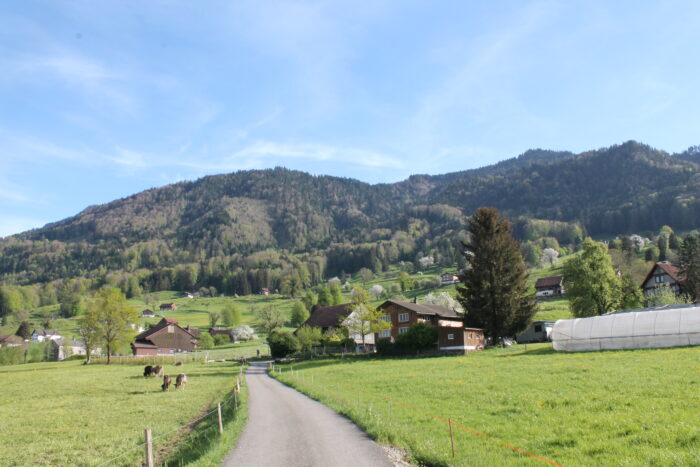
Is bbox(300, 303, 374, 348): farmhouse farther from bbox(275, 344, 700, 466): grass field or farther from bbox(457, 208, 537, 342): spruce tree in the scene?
bbox(275, 344, 700, 466): grass field

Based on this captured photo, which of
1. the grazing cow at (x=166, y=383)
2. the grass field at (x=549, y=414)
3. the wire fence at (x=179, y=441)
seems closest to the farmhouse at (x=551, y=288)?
the grass field at (x=549, y=414)

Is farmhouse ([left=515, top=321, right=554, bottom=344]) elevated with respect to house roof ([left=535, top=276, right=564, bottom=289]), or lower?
lower

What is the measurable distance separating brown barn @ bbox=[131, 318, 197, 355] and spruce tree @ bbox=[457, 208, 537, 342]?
262ft

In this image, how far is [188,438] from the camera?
19.9 metres

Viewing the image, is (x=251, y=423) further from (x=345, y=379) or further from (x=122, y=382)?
(x=122, y=382)

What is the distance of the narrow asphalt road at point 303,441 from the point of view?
1381 centimetres

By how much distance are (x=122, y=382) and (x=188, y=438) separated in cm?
3124

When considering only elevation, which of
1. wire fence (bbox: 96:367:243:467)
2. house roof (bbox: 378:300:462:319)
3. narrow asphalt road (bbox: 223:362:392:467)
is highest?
house roof (bbox: 378:300:462:319)

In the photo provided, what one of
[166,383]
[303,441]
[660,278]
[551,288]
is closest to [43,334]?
[166,383]

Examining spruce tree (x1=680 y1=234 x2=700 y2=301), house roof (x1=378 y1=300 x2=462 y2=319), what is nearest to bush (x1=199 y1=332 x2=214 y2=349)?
house roof (x1=378 y1=300 x2=462 y2=319)

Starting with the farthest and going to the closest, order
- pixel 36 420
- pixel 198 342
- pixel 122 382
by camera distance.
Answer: pixel 198 342 → pixel 122 382 → pixel 36 420

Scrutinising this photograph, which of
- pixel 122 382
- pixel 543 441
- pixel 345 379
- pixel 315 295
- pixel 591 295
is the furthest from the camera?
pixel 315 295

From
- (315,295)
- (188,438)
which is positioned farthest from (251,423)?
(315,295)

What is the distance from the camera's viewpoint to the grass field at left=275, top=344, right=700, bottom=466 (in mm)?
12289
